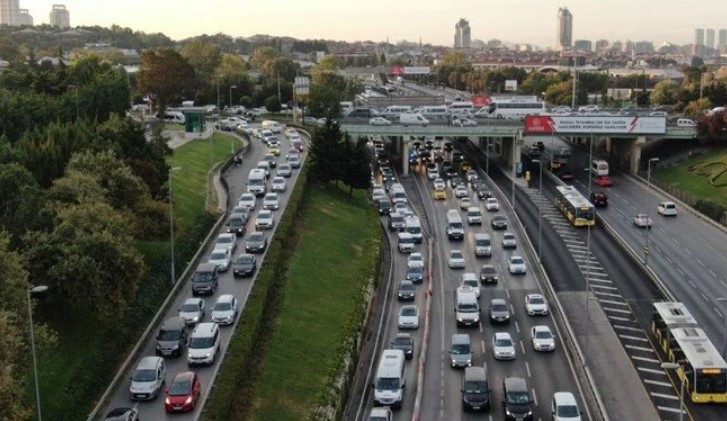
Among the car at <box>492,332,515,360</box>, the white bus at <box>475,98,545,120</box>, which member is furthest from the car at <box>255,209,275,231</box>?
the white bus at <box>475,98,545,120</box>

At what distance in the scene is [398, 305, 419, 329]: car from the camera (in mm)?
48844

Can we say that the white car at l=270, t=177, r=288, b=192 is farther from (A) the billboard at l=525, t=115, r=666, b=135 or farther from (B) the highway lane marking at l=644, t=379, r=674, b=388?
(B) the highway lane marking at l=644, t=379, r=674, b=388

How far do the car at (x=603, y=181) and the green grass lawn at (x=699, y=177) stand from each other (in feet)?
18.4

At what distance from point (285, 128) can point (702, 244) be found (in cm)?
6147

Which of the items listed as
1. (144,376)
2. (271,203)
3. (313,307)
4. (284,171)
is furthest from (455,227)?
(144,376)

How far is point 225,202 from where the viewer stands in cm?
6856

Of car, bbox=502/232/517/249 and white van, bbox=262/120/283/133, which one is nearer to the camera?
car, bbox=502/232/517/249

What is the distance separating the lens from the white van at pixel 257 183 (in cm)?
7212

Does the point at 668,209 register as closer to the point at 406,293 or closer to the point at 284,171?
the point at 406,293

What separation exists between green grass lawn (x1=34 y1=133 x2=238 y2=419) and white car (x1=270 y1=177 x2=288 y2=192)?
19.2 feet

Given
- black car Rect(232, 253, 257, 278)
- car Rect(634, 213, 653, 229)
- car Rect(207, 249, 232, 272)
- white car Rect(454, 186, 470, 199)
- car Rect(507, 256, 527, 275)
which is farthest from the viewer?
white car Rect(454, 186, 470, 199)

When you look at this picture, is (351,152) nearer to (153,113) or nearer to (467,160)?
(467,160)

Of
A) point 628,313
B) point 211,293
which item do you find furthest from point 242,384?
point 628,313

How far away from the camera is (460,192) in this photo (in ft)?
275
